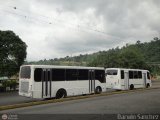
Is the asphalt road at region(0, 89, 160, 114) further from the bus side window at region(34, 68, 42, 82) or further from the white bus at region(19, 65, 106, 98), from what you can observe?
the bus side window at region(34, 68, 42, 82)

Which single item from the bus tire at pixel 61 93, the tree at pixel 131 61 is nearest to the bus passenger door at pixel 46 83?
the bus tire at pixel 61 93

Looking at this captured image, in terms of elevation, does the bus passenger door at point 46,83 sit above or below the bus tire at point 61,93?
above

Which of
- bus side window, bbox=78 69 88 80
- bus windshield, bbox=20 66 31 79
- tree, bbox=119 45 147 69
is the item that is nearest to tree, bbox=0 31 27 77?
bus side window, bbox=78 69 88 80

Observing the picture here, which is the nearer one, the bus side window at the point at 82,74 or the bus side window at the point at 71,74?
the bus side window at the point at 71,74

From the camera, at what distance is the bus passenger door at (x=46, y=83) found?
20.4m

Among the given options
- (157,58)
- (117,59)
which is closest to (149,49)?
(157,58)

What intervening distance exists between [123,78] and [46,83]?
44.5ft

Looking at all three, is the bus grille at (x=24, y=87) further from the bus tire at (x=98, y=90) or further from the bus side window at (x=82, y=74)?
the bus tire at (x=98, y=90)

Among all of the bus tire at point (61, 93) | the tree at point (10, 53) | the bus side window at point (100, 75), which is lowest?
the bus tire at point (61, 93)

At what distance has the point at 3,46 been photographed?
36156 mm

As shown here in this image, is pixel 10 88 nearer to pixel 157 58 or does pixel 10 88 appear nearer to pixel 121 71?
pixel 121 71

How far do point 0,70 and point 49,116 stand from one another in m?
24.3

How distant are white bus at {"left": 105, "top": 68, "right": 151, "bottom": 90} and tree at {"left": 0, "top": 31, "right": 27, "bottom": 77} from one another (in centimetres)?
1204

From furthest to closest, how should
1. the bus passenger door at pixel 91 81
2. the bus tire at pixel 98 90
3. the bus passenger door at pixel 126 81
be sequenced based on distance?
the bus passenger door at pixel 126 81, the bus tire at pixel 98 90, the bus passenger door at pixel 91 81
